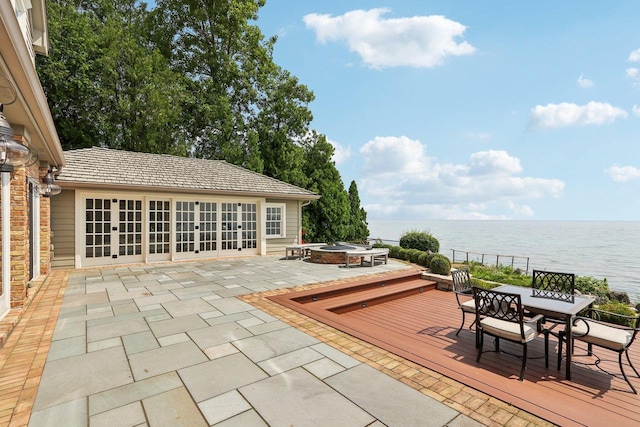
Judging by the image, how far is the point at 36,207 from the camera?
20.3ft

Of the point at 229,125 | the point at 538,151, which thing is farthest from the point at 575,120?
the point at 229,125

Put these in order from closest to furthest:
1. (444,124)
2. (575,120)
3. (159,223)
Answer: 1. (159,223)
2. (575,120)
3. (444,124)

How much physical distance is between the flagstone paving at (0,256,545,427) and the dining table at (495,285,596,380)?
1.79m

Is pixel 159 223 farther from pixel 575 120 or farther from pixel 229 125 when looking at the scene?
Answer: pixel 575 120

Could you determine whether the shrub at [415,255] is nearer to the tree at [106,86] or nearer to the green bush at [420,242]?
the green bush at [420,242]

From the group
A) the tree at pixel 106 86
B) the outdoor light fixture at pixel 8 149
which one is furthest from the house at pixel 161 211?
the tree at pixel 106 86

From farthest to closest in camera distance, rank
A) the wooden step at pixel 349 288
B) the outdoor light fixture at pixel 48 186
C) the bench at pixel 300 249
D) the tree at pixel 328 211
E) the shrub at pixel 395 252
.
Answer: the tree at pixel 328 211
the shrub at pixel 395 252
the bench at pixel 300 249
the outdoor light fixture at pixel 48 186
the wooden step at pixel 349 288

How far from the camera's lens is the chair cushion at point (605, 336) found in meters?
3.04

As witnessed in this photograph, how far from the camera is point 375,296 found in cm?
606

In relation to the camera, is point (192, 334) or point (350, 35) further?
point (350, 35)

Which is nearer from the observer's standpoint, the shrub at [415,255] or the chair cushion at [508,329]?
the chair cushion at [508,329]

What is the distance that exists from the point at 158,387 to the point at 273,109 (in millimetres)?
18185

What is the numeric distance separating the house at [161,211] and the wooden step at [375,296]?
5.34 meters

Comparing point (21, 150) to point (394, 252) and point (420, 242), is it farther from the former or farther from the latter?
point (420, 242)
